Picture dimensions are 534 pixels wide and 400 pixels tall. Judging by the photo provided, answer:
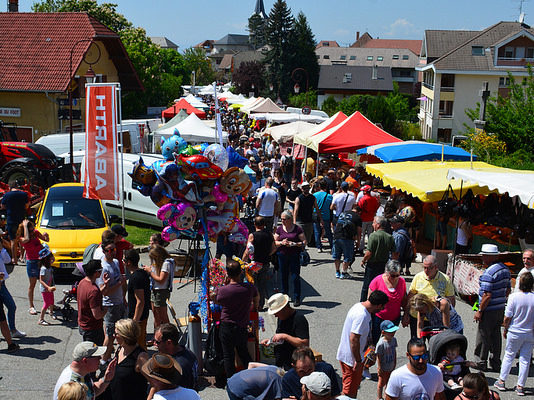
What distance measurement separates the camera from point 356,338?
6461 mm

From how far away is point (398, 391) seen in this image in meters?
5.43

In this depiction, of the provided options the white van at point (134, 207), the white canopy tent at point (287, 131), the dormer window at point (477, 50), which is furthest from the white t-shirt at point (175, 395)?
the dormer window at point (477, 50)

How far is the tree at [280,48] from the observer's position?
8231cm

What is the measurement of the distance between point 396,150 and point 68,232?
918 centimetres

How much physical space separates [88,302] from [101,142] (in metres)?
5.58

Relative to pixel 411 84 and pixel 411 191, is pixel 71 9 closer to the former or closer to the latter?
pixel 411 191

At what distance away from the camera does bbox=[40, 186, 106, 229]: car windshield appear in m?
12.3

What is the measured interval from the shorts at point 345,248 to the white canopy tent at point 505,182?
232 cm

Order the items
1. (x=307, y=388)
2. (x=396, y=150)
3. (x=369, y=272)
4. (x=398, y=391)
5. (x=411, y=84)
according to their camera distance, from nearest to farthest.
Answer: (x=307, y=388) → (x=398, y=391) → (x=369, y=272) → (x=396, y=150) → (x=411, y=84)

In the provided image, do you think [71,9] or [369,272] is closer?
[369,272]

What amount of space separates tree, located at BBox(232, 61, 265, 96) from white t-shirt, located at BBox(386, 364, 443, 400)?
267 ft

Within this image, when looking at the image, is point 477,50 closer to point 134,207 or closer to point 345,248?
point 134,207

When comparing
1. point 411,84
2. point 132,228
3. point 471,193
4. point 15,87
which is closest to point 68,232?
point 132,228

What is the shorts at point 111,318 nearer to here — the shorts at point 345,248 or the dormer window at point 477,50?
the shorts at point 345,248
